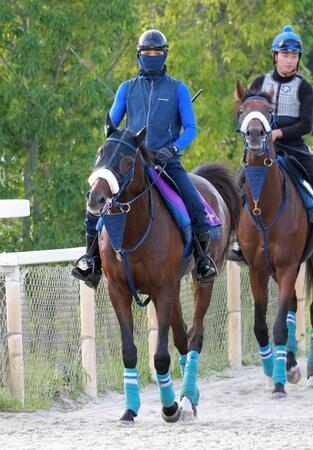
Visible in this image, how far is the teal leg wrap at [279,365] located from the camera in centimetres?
1138

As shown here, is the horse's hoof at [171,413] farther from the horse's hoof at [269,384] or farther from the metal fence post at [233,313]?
the metal fence post at [233,313]

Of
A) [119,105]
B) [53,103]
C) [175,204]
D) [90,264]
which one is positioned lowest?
[90,264]

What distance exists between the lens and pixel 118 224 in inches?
373

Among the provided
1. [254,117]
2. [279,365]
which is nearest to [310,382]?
[279,365]

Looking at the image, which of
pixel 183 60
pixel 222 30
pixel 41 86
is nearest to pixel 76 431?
pixel 41 86

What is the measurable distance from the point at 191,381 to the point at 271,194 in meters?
2.08

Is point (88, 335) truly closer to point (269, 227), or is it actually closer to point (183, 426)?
point (269, 227)

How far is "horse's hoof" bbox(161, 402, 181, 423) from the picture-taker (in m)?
9.84

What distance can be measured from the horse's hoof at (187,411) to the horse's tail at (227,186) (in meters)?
2.47

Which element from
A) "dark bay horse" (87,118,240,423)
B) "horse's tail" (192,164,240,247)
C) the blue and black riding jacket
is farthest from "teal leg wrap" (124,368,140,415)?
"horse's tail" (192,164,240,247)

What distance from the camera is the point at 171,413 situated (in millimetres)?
9852

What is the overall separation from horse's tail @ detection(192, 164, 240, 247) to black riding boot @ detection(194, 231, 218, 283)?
1.71 m

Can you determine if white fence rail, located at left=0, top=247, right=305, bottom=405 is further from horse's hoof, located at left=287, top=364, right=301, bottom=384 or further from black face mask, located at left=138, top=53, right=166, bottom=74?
black face mask, located at left=138, top=53, right=166, bottom=74

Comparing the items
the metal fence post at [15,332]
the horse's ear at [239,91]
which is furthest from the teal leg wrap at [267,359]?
the metal fence post at [15,332]
